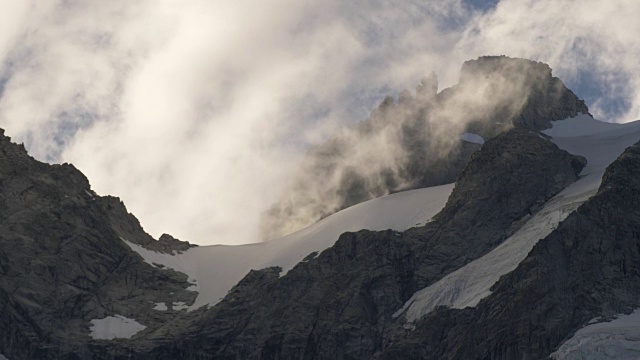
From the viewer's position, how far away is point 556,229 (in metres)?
145

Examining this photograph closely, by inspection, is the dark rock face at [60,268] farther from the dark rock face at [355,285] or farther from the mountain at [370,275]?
the dark rock face at [355,285]

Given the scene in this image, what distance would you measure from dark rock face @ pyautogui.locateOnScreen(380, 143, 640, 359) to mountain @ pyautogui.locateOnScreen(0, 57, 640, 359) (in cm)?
16

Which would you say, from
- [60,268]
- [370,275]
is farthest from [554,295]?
[60,268]

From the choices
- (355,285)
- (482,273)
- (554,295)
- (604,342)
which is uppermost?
(355,285)

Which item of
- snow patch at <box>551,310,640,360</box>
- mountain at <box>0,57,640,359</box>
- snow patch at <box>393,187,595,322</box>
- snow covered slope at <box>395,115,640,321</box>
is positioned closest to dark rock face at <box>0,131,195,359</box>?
mountain at <box>0,57,640,359</box>

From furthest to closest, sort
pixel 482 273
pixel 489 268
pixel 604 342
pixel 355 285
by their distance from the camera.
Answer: pixel 355 285, pixel 489 268, pixel 482 273, pixel 604 342

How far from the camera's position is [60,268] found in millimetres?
167500

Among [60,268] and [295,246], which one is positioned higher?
[60,268]

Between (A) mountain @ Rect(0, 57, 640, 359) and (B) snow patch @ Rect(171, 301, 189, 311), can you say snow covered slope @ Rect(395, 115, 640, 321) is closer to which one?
(A) mountain @ Rect(0, 57, 640, 359)

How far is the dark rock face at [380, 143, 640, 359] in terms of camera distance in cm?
13262

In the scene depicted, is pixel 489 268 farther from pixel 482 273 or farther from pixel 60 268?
pixel 60 268

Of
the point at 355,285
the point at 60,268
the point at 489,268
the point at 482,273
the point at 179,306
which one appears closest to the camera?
the point at 482,273

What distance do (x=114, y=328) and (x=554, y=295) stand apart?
5489 centimetres

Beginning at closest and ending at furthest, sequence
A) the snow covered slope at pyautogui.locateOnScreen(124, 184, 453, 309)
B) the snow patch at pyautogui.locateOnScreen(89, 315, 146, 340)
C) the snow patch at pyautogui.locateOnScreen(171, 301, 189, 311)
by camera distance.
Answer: the snow patch at pyautogui.locateOnScreen(89, 315, 146, 340)
the snow patch at pyautogui.locateOnScreen(171, 301, 189, 311)
the snow covered slope at pyautogui.locateOnScreen(124, 184, 453, 309)
